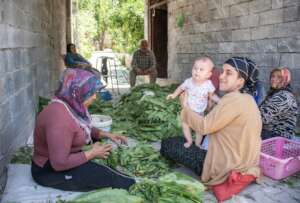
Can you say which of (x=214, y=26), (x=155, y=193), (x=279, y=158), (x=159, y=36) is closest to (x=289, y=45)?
(x=279, y=158)

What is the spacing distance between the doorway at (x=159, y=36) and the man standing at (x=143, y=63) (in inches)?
61.9

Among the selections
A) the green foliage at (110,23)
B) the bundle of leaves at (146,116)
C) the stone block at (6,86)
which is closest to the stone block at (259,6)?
the bundle of leaves at (146,116)

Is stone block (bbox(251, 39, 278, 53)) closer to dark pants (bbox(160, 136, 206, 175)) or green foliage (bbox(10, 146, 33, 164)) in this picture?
dark pants (bbox(160, 136, 206, 175))

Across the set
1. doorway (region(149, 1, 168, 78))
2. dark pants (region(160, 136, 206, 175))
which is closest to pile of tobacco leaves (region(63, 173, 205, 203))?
dark pants (region(160, 136, 206, 175))

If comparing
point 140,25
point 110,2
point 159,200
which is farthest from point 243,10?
point 110,2

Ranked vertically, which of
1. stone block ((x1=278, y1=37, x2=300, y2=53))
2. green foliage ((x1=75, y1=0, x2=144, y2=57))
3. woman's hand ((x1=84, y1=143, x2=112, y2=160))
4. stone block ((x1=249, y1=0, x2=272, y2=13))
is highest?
green foliage ((x1=75, y1=0, x2=144, y2=57))

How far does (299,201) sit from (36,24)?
482 centimetres

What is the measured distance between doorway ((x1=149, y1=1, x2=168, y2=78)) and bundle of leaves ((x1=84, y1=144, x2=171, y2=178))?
26.9 feet

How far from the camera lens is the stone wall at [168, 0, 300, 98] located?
16.8 feet

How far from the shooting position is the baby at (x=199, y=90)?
152 inches

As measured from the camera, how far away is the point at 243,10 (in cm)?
632

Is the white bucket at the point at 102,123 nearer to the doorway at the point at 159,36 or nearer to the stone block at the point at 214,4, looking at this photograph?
the stone block at the point at 214,4

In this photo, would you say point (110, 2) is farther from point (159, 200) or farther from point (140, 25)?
point (159, 200)

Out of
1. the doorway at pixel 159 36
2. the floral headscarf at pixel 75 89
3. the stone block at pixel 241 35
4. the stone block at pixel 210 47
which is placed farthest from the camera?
the doorway at pixel 159 36
